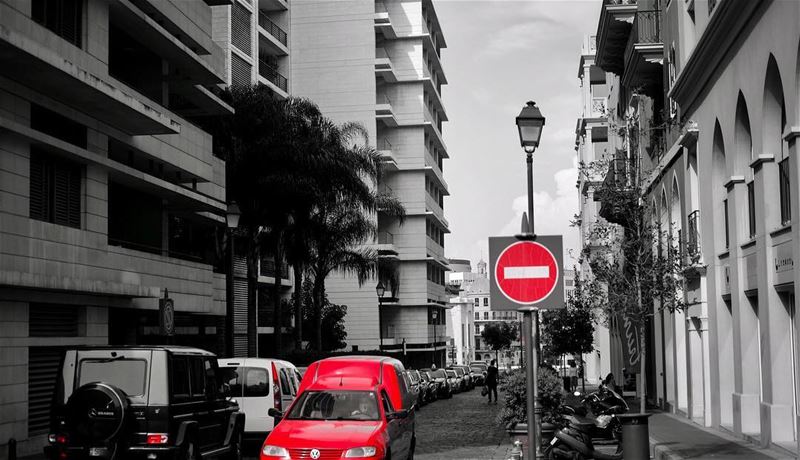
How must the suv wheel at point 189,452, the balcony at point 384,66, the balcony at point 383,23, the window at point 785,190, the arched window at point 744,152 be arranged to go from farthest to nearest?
1. the balcony at point 383,23
2. the balcony at point 384,66
3. the arched window at point 744,152
4. the window at point 785,190
5. the suv wheel at point 189,452

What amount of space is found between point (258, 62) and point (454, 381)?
71.2ft

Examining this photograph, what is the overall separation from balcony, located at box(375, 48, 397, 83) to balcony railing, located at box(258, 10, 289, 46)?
36.9ft

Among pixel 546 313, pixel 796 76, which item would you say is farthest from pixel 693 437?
pixel 546 313

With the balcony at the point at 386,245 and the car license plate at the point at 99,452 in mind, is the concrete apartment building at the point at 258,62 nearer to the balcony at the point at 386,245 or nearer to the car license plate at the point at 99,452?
the balcony at the point at 386,245

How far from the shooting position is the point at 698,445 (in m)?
21.5

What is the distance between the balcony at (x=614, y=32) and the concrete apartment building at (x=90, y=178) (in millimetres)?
16178

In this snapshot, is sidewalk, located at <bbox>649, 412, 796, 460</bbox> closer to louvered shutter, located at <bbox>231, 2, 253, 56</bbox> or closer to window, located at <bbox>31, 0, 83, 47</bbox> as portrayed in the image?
window, located at <bbox>31, 0, 83, 47</bbox>

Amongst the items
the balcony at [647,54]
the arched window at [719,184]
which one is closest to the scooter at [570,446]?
the arched window at [719,184]

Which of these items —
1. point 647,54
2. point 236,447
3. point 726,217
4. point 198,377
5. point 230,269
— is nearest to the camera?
point 198,377

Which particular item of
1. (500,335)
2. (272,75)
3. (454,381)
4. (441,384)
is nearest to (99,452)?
(441,384)

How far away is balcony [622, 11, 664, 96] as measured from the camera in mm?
34438

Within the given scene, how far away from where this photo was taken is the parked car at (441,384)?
161 ft

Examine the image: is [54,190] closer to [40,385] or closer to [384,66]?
[40,385]

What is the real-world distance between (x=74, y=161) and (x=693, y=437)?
1634 centimetres
